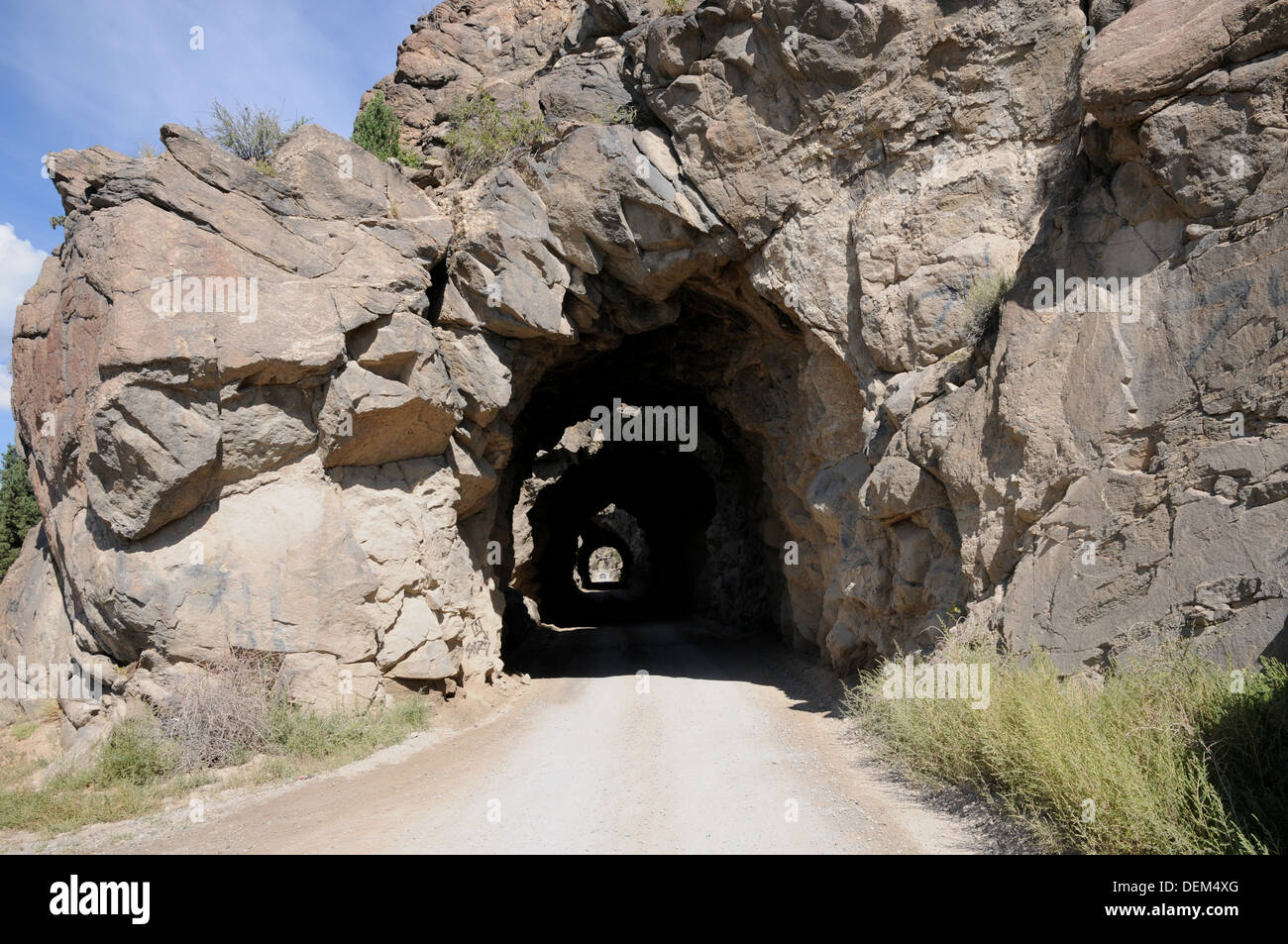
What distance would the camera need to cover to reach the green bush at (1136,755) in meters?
4.64

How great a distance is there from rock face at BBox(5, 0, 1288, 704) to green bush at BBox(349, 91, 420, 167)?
3.02 ft

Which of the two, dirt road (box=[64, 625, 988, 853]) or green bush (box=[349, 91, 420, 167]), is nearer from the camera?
dirt road (box=[64, 625, 988, 853])

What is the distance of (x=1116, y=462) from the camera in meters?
7.77

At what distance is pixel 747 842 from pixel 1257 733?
11.9 feet

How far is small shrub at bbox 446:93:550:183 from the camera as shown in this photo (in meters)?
13.8

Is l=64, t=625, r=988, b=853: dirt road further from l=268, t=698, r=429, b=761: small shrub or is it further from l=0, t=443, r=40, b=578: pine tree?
l=0, t=443, r=40, b=578: pine tree


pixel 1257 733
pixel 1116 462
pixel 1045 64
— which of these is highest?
pixel 1045 64

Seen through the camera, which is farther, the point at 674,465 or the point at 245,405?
the point at 674,465

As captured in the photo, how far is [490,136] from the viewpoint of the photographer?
1386cm

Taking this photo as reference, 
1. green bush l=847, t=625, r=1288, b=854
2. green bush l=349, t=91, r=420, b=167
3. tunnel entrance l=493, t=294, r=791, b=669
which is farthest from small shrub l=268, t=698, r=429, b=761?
green bush l=349, t=91, r=420, b=167

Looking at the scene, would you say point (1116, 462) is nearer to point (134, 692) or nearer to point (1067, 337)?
point (1067, 337)

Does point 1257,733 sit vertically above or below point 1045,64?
below

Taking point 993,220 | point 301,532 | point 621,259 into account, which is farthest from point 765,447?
point 301,532

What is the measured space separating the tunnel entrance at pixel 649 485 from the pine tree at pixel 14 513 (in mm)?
12835
